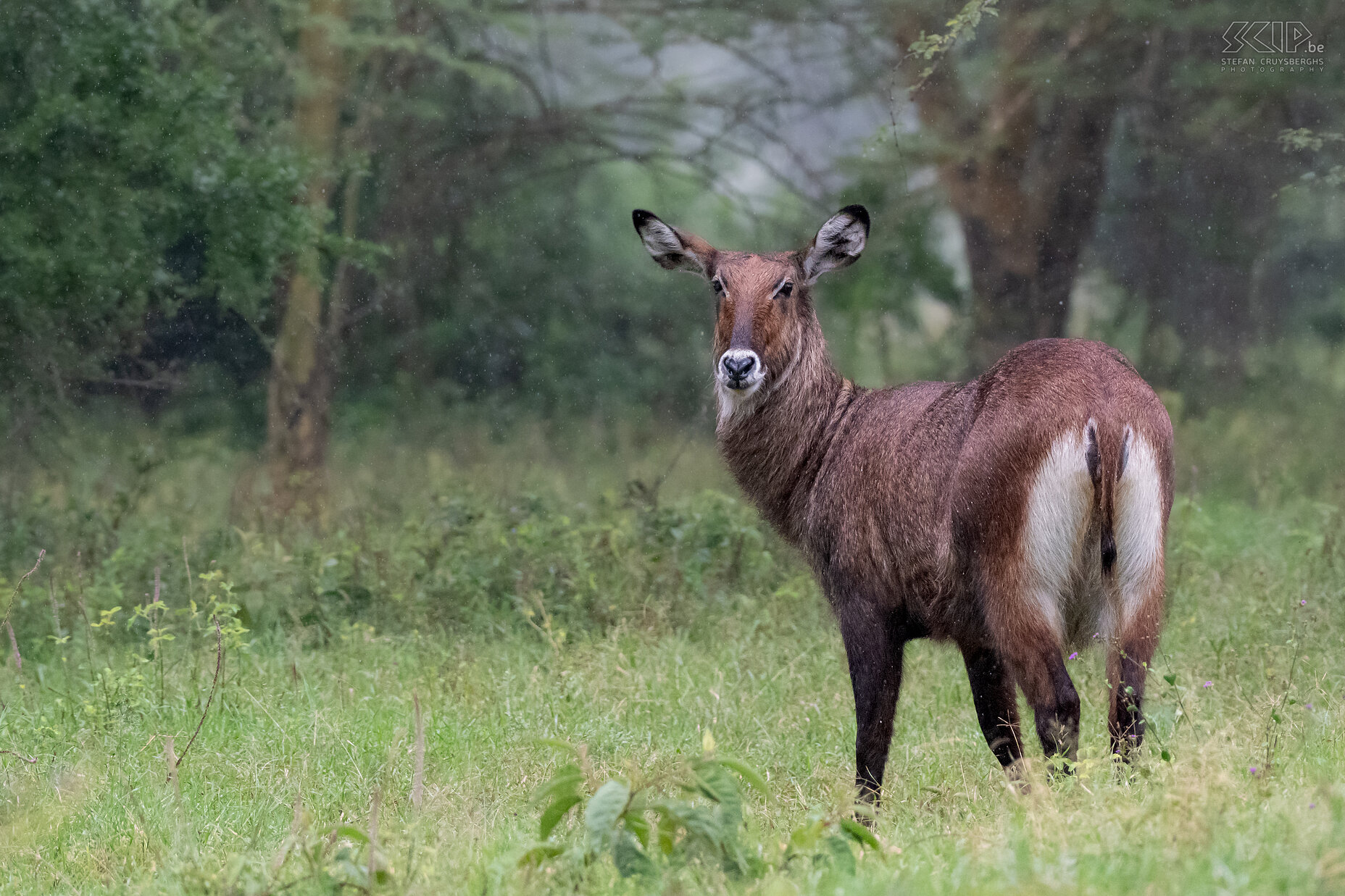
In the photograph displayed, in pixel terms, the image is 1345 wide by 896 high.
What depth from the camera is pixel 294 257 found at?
796 centimetres

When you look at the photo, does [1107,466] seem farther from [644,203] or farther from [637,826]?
[644,203]

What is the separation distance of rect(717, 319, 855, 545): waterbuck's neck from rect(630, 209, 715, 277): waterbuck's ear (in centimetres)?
49

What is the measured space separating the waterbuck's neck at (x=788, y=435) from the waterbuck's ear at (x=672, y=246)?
49 centimetres

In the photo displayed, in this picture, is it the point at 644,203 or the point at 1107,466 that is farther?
the point at 644,203

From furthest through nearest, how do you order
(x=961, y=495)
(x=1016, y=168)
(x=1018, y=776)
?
(x=1016, y=168) → (x=1018, y=776) → (x=961, y=495)

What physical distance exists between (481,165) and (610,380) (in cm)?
200

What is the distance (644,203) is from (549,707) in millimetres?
6921

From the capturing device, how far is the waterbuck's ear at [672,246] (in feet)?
16.0

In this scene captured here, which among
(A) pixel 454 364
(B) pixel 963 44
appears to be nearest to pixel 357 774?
(A) pixel 454 364

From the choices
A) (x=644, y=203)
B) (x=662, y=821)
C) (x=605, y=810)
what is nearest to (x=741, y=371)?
(x=662, y=821)

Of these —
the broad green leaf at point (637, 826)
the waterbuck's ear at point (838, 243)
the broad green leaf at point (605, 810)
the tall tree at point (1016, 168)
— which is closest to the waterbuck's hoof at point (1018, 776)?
the broad green leaf at point (637, 826)

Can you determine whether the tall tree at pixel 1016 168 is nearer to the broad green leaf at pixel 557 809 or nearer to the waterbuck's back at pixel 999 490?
the waterbuck's back at pixel 999 490

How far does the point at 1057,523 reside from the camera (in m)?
3.61

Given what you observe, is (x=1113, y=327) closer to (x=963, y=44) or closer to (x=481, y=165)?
(x=963, y=44)
